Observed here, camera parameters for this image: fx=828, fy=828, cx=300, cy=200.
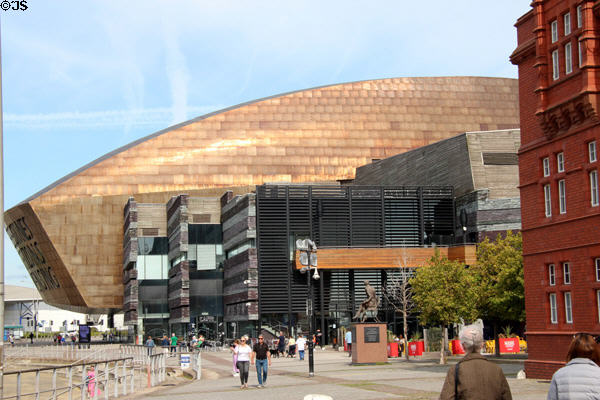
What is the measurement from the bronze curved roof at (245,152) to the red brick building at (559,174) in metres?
70.7

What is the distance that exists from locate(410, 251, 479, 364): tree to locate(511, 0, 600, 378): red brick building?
14.3m

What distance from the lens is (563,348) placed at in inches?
1064

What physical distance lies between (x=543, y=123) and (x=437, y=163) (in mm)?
53658

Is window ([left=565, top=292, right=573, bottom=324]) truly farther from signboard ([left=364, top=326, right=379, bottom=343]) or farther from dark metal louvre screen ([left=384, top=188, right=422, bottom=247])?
dark metal louvre screen ([left=384, top=188, right=422, bottom=247])

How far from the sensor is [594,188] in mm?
26031

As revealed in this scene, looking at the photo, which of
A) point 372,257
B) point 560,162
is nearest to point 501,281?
point 560,162

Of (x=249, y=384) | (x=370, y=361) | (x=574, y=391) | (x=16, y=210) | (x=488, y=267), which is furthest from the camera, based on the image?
(x=16, y=210)

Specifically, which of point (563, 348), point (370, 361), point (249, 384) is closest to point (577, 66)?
point (563, 348)

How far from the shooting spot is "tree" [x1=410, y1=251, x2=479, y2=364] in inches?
1715

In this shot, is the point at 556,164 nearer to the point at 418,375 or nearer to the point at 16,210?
the point at 418,375

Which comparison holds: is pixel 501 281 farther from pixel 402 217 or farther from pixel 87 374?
pixel 402 217

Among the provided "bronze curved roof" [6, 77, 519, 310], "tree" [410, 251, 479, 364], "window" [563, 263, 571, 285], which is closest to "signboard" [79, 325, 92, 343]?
"bronze curved roof" [6, 77, 519, 310]

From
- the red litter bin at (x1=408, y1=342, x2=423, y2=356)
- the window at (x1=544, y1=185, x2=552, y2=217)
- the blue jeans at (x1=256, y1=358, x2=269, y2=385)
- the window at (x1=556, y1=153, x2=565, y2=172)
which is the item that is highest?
the window at (x1=556, y1=153, x2=565, y2=172)

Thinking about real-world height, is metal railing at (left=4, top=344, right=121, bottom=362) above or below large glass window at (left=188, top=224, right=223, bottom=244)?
below
